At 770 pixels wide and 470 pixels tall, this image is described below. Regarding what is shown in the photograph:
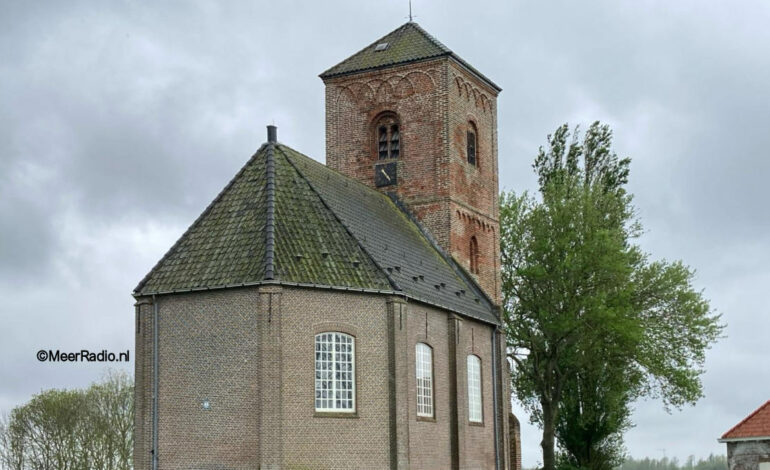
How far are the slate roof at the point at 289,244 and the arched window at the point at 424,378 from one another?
62.4 inches

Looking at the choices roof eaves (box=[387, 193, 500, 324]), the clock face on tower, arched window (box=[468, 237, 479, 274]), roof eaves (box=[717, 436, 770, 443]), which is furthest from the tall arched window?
roof eaves (box=[717, 436, 770, 443])

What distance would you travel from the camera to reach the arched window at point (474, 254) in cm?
4166

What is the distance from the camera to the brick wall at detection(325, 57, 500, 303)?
40.1 metres

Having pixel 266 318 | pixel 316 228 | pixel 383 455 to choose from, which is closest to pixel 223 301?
pixel 266 318

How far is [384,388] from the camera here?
29.8 m

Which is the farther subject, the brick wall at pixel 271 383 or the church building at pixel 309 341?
the church building at pixel 309 341

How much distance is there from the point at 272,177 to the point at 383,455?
28.8 ft

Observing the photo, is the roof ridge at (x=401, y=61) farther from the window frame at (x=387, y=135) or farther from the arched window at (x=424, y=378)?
the arched window at (x=424, y=378)

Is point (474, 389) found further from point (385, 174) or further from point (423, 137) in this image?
point (423, 137)

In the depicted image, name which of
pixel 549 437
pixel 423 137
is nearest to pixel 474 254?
pixel 423 137

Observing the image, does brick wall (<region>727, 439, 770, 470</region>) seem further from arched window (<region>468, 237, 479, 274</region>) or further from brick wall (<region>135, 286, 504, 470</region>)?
brick wall (<region>135, 286, 504, 470</region>)

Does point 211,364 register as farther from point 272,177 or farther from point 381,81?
point 381,81

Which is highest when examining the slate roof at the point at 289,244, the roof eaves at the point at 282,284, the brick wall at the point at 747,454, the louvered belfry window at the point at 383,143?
the louvered belfry window at the point at 383,143

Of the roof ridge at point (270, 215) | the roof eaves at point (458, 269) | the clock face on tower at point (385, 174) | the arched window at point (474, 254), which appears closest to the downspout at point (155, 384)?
the roof ridge at point (270, 215)
